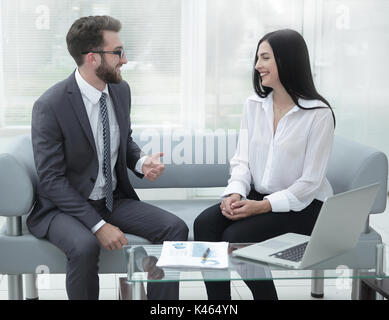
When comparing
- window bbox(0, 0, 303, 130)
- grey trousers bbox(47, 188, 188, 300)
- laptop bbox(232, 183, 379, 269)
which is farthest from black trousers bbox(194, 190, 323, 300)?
window bbox(0, 0, 303, 130)

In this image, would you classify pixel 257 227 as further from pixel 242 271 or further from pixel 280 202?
pixel 242 271

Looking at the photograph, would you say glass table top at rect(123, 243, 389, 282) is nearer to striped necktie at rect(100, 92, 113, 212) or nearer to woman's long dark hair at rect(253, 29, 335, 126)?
striped necktie at rect(100, 92, 113, 212)

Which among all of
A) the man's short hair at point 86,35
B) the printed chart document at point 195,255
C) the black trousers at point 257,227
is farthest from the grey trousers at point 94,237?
the man's short hair at point 86,35

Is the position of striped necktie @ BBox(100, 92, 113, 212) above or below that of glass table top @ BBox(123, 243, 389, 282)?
above

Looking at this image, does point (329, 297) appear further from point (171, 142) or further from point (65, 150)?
point (65, 150)

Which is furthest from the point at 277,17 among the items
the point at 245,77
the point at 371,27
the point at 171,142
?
the point at 171,142

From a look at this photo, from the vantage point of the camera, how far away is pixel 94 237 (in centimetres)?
254

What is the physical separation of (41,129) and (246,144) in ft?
3.06

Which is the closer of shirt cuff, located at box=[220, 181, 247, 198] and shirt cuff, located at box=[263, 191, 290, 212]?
shirt cuff, located at box=[263, 191, 290, 212]

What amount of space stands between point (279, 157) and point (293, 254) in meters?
0.66

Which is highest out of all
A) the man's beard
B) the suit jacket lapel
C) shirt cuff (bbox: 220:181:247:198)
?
the man's beard

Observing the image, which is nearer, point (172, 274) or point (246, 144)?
point (172, 274)

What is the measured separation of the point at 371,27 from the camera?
4883mm

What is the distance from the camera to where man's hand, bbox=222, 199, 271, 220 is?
8.64 ft
